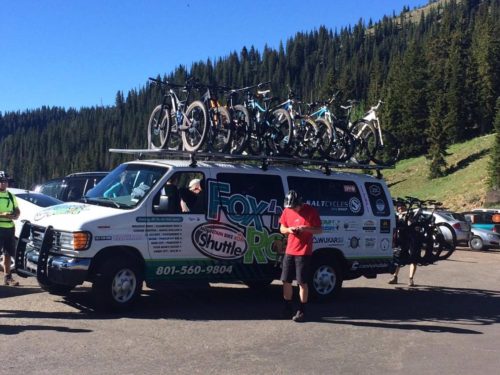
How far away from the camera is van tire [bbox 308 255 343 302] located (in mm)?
10078

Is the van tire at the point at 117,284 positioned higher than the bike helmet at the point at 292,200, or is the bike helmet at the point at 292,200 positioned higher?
the bike helmet at the point at 292,200

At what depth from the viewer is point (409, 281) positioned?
13.5 m

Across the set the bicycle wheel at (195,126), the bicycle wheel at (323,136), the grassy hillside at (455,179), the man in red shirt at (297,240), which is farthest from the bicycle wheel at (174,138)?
the grassy hillside at (455,179)

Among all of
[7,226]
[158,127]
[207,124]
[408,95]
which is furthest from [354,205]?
[408,95]

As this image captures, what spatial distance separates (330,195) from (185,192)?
264 cm

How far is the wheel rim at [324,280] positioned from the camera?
33.1 ft

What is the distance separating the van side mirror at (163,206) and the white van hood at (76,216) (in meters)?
0.45

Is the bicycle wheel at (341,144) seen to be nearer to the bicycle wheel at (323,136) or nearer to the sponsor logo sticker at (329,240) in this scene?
the bicycle wheel at (323,136)

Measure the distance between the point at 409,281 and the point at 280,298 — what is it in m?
4.17

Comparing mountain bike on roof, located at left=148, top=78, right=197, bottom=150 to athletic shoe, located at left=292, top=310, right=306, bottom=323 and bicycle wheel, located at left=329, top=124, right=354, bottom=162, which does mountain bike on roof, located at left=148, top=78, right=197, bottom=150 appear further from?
athletic shoe, located at left=292, top=310, right=306, bottom=323

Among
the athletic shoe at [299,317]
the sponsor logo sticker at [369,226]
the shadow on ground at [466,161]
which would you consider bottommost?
the athletic shoe at [299,317]

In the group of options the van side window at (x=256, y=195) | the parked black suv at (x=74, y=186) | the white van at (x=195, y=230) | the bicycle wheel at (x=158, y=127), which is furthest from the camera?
the parked black suv at (x=74, y=186)

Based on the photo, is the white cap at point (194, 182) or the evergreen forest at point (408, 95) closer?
the white cap at point (194, 182)

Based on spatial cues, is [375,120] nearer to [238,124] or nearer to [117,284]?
[238,124]
